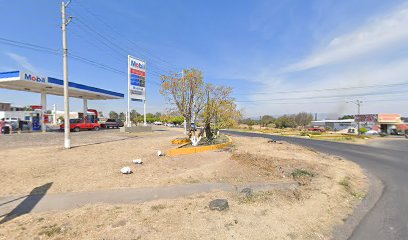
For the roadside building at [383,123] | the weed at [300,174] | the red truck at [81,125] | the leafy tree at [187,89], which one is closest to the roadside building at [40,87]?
the red truck at [81,125]

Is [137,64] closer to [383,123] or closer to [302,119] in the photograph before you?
[383,123]

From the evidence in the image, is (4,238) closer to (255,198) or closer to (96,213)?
(96,213)

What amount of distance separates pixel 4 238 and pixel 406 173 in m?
14.2

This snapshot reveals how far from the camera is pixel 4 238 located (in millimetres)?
3682

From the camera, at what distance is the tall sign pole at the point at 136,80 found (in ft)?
88.0

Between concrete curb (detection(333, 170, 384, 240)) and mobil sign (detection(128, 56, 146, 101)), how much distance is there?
24.8m

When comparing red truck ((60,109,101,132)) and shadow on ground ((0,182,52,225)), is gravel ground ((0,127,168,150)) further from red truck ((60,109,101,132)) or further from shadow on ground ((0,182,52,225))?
shadow on ground ((0,182,52,225))

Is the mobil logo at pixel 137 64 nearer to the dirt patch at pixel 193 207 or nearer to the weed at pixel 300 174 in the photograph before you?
the dirt patch at pixel 193 207

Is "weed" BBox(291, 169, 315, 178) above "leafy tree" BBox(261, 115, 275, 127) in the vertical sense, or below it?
below

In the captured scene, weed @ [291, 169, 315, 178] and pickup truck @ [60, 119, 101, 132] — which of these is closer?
weed @ [291, 169, 315, 178]

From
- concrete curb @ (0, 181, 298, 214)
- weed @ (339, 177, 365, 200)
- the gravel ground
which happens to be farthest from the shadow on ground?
the gravel ground

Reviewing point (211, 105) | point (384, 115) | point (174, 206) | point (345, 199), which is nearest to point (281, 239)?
point (174, 206)

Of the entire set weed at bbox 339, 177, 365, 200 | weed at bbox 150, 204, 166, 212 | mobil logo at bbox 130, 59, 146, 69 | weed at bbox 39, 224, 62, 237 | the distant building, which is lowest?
weed at bbox 339, 177, 365, 200

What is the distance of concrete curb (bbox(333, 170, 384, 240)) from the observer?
Answer: 4305mm
